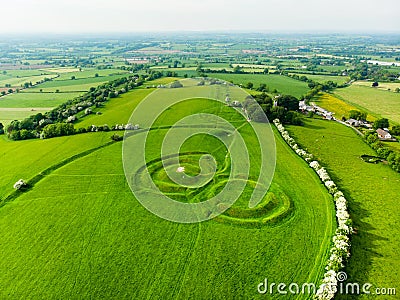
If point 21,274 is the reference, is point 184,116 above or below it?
above

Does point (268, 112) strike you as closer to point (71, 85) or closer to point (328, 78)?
point (328, 78)

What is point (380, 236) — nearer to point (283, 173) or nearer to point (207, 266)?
point (283, 173)

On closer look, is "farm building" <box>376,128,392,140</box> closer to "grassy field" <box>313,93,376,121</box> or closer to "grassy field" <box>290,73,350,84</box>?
"grassy field" <box>313,93,376,121</box>

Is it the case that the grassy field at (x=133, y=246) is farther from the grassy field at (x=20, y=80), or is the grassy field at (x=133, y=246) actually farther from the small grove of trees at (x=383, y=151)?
the grassy field at (x=20, y=80)

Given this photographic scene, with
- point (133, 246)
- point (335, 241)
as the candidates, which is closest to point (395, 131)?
point (335, 241)

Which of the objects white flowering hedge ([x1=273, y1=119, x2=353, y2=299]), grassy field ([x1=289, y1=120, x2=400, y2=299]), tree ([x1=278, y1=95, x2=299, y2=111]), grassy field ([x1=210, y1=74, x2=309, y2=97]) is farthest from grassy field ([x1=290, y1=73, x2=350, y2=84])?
white flowering hedge ([x1=273, y1=119, x2=353, y2=299])

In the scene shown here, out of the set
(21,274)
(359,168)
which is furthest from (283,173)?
(21,274)

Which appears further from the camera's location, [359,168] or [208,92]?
[208,92]
